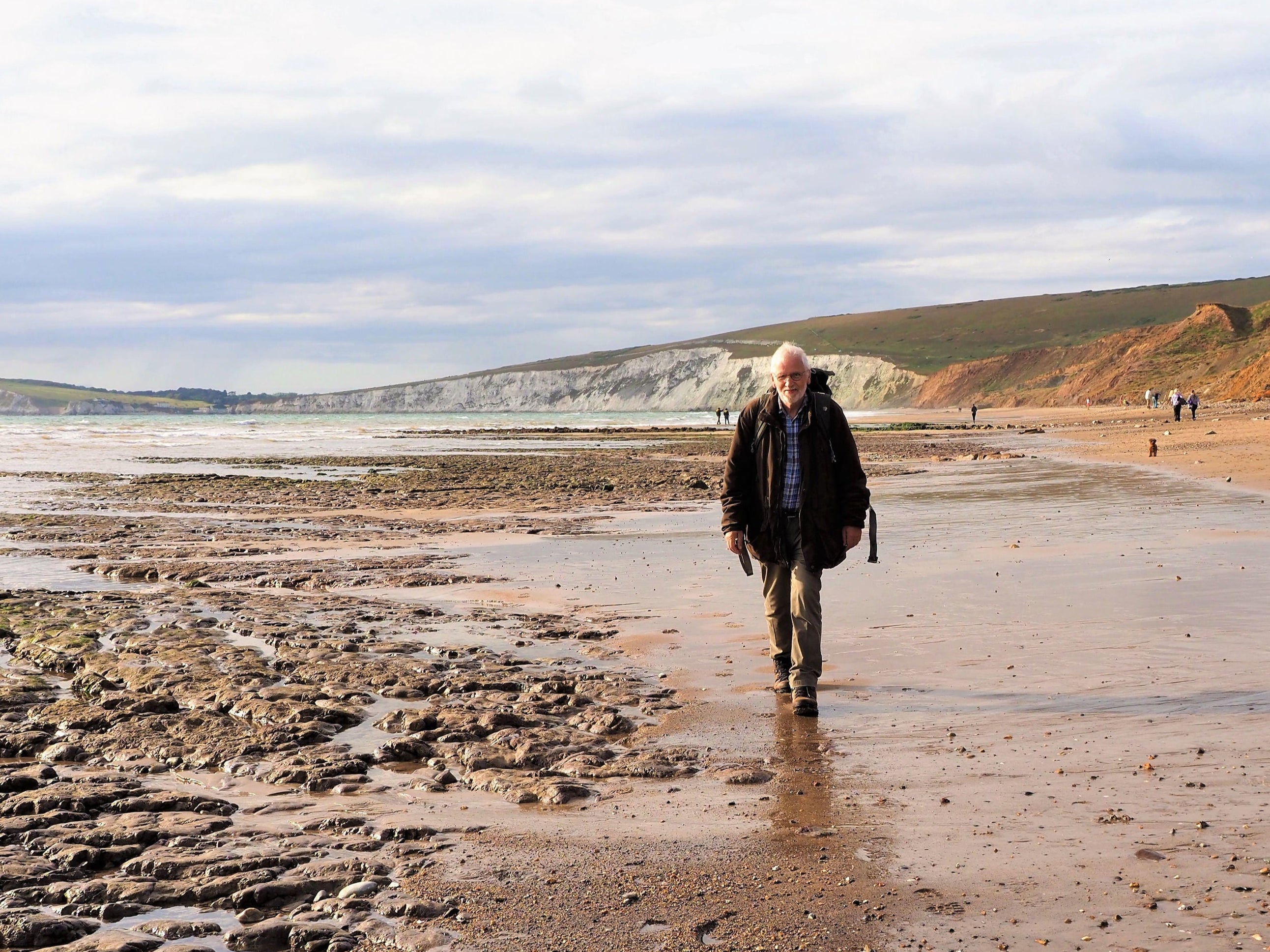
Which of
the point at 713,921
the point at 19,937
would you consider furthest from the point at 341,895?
the point at 713,921

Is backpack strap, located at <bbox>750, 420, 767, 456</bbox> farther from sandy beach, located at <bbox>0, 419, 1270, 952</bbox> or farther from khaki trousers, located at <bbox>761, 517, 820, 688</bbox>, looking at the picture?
sandy beach, located at <bbox>0, 419, 1270, 952</bbox>

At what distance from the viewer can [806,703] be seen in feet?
22.5

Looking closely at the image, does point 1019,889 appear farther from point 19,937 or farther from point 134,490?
point 134,490

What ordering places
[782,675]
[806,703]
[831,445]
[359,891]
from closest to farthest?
Answer: 1. [359,891]
2. [806,703]
3. [831,445]
4. [782,675]

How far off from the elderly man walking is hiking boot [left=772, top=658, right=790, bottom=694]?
0.01 m

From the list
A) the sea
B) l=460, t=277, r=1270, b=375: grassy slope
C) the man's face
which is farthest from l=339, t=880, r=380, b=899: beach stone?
l=460, t=277, r=1270, b=375: grassy slope

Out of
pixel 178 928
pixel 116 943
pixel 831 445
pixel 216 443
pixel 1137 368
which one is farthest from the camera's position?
pixel 1137 368

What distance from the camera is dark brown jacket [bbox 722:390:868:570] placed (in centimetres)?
716

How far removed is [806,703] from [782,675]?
0.68 metres

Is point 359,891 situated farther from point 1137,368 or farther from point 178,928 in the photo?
point 1137,368

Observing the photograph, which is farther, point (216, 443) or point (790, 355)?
point (216, 443)

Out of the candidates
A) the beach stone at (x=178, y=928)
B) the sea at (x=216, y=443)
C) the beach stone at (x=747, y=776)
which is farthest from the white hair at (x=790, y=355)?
the sea at (x=216, y=443)

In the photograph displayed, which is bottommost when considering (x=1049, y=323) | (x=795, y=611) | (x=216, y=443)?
(x=795, y=611)

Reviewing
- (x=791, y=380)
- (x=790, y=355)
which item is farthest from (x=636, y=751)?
(x=790, y=355)
